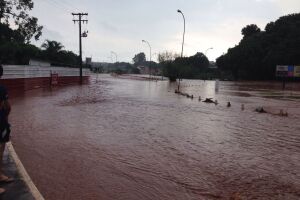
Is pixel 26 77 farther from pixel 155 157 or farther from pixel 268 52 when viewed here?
pixel 268 52

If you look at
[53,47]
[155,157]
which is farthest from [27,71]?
[53,47]

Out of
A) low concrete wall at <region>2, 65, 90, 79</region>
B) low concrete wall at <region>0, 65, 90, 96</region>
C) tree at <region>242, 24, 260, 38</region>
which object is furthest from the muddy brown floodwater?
tree at <region>242, 24, 260, 38</region>

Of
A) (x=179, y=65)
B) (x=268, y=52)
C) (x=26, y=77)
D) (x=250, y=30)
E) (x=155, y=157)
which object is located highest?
(x=250, y=30)

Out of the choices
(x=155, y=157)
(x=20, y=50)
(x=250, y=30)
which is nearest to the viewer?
(x=155, y=157)

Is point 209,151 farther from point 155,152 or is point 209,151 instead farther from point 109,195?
point 109,195

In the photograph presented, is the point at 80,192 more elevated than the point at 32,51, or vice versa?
the point at 32,51

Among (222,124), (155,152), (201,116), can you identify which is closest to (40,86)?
(201,116)

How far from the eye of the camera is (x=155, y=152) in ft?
33.1

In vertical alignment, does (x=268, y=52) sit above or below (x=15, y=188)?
above

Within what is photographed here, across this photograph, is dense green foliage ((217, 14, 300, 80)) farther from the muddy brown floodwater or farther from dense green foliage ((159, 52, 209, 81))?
the muddy brown floodwater

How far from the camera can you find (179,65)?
273 feet

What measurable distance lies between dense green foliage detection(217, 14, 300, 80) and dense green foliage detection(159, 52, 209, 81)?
13.3m

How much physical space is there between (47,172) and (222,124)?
9.94m

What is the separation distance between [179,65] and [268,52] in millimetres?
20562
